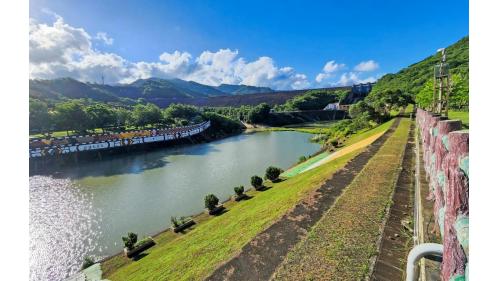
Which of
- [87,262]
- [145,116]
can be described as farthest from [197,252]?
[145,116]

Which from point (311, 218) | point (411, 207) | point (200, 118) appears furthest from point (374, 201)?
point (200, 118)

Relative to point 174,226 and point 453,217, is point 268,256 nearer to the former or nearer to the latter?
point 453,217

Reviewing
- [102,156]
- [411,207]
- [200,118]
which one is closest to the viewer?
[411,207]

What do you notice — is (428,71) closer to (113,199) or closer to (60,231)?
(113,199)

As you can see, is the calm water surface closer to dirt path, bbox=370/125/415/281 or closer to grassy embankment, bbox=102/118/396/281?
grassy embankment, bbox=102/118/396/281

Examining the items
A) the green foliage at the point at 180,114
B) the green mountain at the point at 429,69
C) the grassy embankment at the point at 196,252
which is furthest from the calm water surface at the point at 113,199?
the green mountain at the point at 429,69

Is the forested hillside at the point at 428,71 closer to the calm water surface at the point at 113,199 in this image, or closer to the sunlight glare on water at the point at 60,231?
the calm water surface at the point at 113,199
